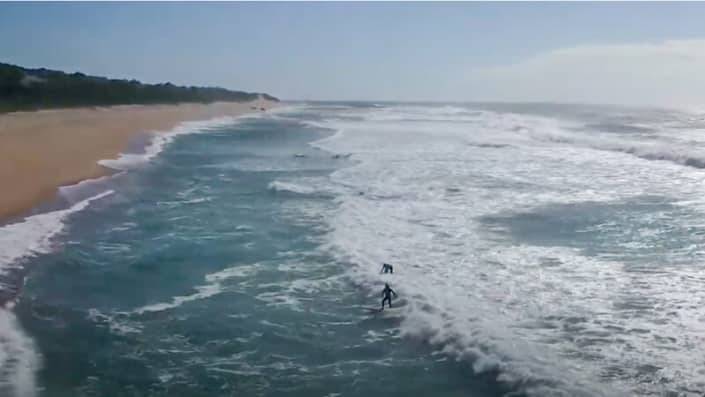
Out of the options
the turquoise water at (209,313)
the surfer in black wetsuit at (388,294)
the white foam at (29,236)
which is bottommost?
the turquoise water at (209,313)

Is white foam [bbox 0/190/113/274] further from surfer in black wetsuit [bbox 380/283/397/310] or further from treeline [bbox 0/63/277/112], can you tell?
treeline [bbox 0/63/277/112]

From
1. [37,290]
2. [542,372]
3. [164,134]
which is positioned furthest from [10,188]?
[164,134]

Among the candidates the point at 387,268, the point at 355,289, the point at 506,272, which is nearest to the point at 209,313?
the point at 355,289

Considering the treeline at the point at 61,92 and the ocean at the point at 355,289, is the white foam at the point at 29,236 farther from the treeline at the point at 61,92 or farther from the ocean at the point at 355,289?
the treeline at the point at 61,92

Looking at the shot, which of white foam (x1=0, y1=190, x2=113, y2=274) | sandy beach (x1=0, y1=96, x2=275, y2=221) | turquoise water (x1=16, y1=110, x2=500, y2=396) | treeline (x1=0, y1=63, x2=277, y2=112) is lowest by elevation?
turquoise water (x1=16, y1=110, x2=500, y2=396)

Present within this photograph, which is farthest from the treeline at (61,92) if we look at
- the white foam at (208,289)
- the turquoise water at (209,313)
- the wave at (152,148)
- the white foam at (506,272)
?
the white foam at (208,289)

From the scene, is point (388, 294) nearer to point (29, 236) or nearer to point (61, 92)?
point (29, 236)

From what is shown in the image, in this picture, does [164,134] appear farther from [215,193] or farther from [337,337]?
[337,337]

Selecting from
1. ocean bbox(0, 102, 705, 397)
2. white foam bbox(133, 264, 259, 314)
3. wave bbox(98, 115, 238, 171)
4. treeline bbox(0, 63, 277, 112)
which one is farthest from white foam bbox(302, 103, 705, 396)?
treeline bbox(0, 63, 277, 112)

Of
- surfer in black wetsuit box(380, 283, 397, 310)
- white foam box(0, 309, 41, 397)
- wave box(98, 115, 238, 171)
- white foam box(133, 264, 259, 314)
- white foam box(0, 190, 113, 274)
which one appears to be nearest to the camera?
white foam box(0, 309, 41, 397)
